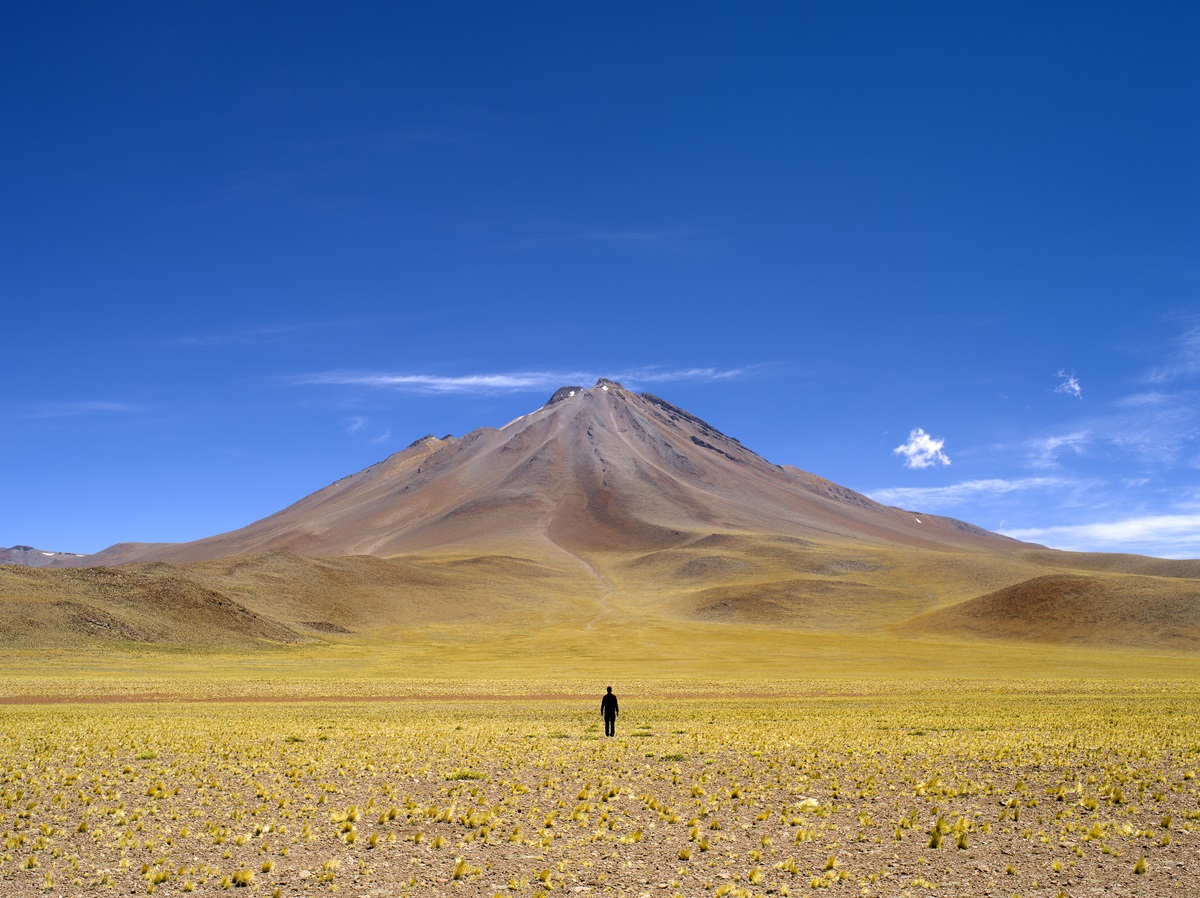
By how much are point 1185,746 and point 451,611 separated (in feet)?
365

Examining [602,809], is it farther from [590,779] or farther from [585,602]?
[585,602]

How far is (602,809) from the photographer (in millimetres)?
14508

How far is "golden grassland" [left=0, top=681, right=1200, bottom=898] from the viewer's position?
1104 cm

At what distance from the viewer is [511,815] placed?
14070mm

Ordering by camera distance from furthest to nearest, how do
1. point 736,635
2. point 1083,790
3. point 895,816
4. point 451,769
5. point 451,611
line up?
point 451,611 < point 736,635 < point 451,769 < point 1083,790 < point 895,816

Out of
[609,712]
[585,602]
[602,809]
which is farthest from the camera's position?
[585,602]

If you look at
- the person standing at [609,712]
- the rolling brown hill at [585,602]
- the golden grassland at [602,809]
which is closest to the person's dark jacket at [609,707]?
the person standing at [609,712]

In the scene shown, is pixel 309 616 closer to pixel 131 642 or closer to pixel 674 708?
pixel 131 642

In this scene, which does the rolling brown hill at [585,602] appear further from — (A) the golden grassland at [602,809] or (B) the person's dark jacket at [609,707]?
(B) the person's dark jacket at [609,707]

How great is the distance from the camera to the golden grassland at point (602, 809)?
11.0 meters

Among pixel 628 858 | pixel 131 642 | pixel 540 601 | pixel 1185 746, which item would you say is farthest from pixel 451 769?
pixel 540 601

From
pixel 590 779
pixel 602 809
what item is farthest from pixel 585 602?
pixel 602 809

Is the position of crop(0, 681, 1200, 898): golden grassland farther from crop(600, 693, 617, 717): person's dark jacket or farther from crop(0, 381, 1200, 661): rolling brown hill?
crop(0, 381, 1200, 661): rolling brown hill

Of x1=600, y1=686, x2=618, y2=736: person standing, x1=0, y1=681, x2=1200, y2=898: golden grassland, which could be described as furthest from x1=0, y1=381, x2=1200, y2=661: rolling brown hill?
x1=600, y1=686, x2=618, y2=736: person standing
